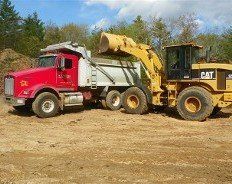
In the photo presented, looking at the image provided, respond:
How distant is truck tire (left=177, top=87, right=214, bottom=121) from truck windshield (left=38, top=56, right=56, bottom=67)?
5.32 meters

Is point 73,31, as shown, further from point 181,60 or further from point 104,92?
point 181,60

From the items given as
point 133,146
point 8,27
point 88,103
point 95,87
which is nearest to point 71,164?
point 133,146

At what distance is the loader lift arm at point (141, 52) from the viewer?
1587cm

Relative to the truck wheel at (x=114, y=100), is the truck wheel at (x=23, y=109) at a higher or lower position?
lower

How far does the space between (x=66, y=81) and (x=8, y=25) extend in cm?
3208

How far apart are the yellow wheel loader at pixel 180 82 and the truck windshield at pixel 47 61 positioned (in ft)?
6.95

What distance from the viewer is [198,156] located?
846 cm

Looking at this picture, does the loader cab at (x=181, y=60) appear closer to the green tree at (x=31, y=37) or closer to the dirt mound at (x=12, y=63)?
the dirt mound at (x=12, y=63)

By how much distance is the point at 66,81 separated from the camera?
1636 centimetres

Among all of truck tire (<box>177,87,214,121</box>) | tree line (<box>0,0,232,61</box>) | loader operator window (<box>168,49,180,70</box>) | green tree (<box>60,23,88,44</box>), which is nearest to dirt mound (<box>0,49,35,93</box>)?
tree line (<box>0,0,232,61</box>)

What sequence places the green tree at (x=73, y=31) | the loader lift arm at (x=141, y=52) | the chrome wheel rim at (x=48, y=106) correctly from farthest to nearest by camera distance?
1. the green tree at (x=73, y=31)
2. the loader lift arm at (x=141, y=52)
3. the chrome wheel rim at (x=48, y=106)

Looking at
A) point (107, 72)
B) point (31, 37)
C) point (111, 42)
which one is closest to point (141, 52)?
point (111, 42)

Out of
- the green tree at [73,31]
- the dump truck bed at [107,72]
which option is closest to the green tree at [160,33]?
the dump truck bed at [107,72]

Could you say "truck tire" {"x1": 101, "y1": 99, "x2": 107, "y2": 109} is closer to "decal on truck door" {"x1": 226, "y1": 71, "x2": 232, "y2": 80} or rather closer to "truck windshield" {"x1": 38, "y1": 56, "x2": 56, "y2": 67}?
"truck windshield" {"x1": 38, "y1": 56, "x2": 56, "y2": 67}
